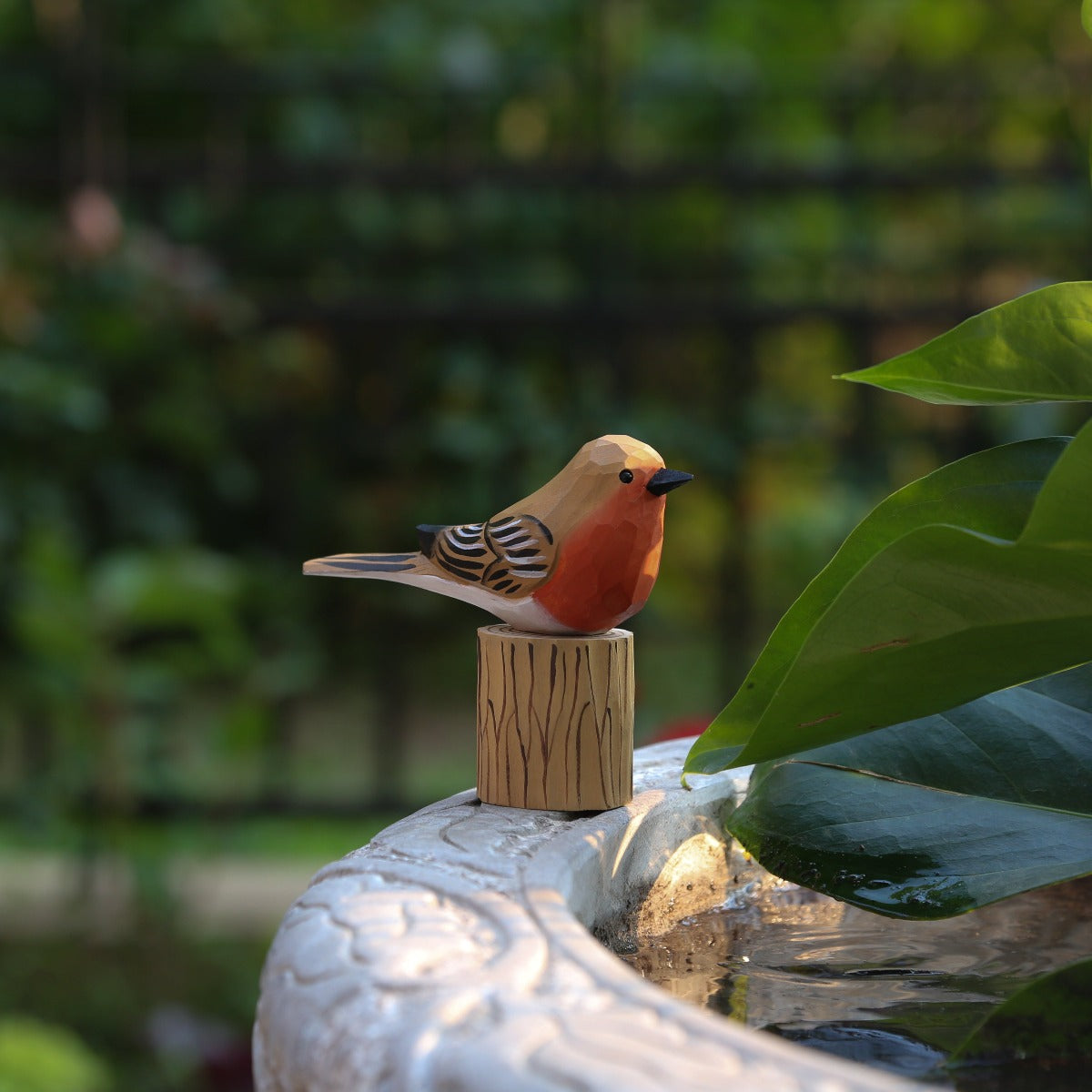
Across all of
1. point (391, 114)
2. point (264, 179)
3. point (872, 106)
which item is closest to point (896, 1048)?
point (264, 179)

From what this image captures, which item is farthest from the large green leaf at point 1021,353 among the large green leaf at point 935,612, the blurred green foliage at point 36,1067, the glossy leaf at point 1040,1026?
the blurred green foliage at point 36,1067

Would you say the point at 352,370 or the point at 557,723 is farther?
the point at 352,370

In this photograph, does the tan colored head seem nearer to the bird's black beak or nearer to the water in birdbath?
the bird's black beak

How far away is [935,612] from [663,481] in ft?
0.98

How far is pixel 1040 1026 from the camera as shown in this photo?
0.66 metres

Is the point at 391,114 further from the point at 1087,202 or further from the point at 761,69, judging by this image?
the point at 1087,202

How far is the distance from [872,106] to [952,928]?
13.1 feet

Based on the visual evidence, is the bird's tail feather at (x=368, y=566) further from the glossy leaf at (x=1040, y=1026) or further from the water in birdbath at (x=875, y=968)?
the glossy leaf at (x=1040, y=1026)

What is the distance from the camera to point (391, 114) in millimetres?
4137

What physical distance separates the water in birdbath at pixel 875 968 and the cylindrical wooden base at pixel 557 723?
0.38ft

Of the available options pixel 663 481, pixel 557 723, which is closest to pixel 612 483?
pixel 663 481

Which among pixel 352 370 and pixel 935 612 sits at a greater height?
pixel 352 370

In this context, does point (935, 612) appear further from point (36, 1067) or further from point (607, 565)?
point (36, 1067)

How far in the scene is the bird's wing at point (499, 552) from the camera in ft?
3.09
